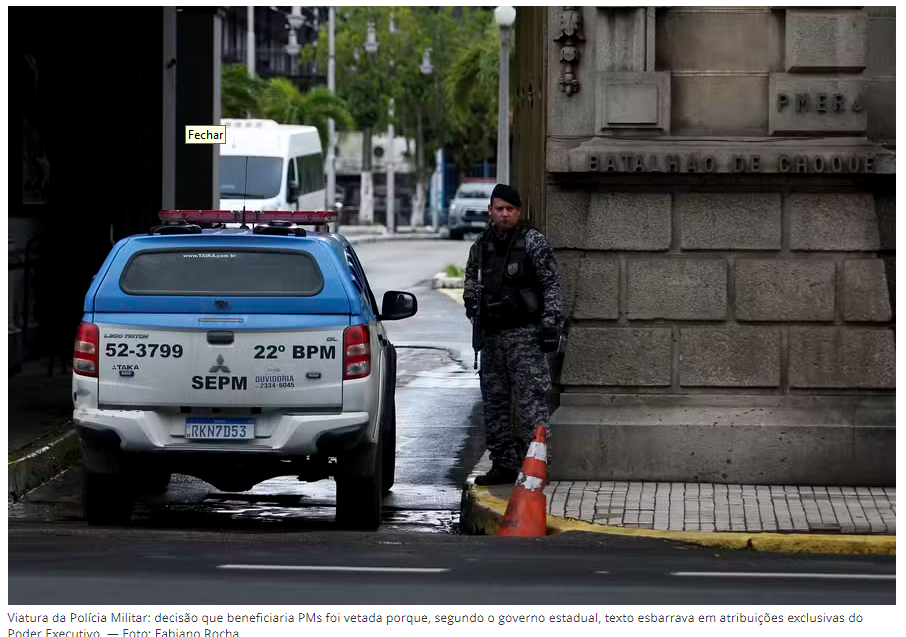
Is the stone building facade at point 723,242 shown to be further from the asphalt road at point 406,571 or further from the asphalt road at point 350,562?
the asphalt road at point 406,571

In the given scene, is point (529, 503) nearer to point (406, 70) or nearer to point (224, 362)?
point (224, 362)

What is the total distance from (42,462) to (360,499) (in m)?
3.33

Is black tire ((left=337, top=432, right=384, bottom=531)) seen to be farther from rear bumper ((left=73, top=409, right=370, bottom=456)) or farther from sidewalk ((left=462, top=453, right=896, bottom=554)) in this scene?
sidewalk ((left=462, top=453, right=896, bottom=554))

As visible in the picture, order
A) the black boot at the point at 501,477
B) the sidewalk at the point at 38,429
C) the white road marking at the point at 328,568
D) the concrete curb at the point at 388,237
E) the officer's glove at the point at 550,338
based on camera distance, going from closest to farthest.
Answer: the white road marking at the point at 328,568 → the officer's glove at the point at 550,338 → the black boot at the point at 501,477 → the sidewalk at the point at 38,429 → the concrete curb at the point at 388,237

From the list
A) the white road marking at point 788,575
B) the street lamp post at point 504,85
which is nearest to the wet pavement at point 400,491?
the white road marking at point 788,575

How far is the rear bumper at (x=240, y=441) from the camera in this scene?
952 centimetres

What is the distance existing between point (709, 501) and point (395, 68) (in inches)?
2379

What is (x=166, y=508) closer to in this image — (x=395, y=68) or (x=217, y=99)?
(x=217, y=99)

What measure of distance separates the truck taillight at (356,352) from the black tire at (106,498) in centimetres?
152

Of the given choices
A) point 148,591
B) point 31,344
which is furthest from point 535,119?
point 31,344

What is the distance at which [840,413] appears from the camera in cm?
1120

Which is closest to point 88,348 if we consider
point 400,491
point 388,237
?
point 400,491
